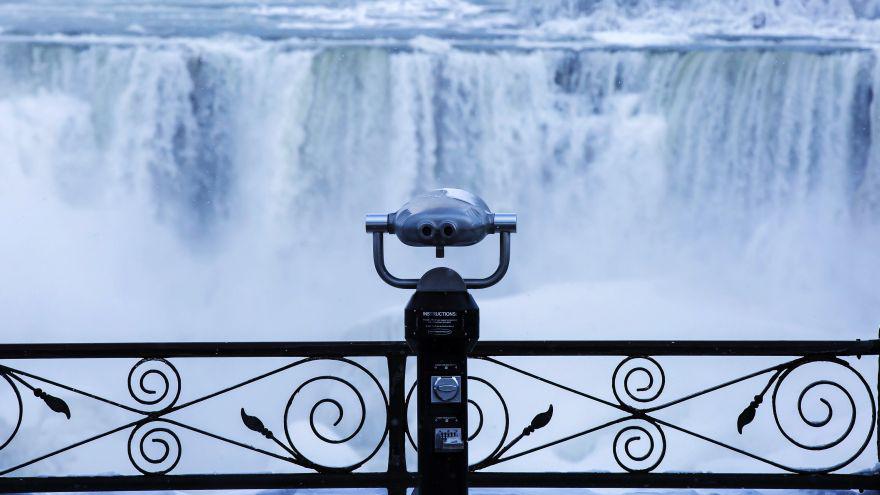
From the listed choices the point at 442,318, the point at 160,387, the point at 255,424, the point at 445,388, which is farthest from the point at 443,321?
the point at 160,387

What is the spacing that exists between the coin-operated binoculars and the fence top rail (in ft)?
2.10

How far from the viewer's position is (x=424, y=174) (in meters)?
9.36

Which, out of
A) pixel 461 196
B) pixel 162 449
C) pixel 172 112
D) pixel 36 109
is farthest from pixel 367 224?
pixel 36 109

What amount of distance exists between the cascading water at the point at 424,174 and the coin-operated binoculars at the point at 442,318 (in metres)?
6.99

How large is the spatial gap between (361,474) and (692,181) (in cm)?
718

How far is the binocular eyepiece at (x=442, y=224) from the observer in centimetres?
196

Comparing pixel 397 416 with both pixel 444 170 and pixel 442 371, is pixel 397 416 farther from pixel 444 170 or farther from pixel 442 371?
pixel 444 170

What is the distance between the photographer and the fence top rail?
2723mm

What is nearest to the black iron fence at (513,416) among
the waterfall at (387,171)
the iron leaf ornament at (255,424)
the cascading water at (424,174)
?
the cascading water at (424,174)

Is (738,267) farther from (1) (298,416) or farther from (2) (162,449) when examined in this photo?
(2) (162,449)

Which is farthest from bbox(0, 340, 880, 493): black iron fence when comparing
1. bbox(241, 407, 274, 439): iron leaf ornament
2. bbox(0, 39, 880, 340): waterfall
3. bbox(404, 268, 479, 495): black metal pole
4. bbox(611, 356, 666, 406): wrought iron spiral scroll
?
bbox(404, 268, 479, 495): black metal pole

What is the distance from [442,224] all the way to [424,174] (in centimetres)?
743

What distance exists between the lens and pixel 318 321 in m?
10.0

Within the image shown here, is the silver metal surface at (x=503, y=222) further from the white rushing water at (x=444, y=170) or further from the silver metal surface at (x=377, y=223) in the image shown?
the white rushing water at (x=444, y=170)
